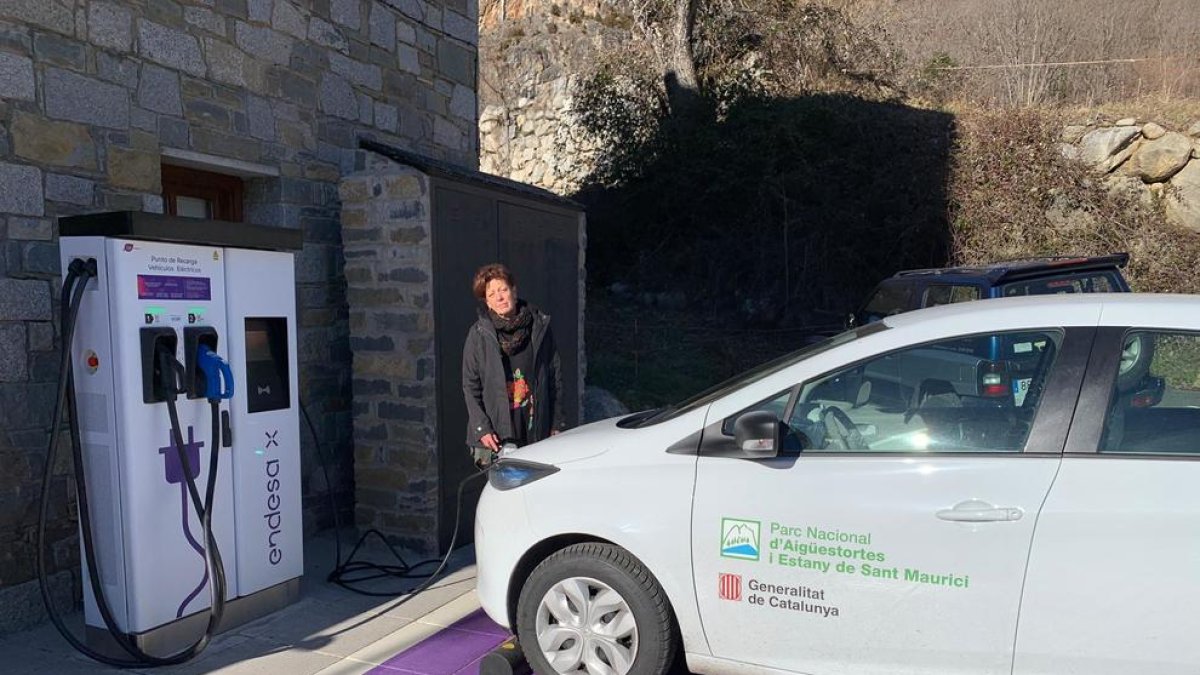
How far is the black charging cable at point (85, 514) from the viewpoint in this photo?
3.49 metres

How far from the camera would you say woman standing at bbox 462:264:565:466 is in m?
4.48

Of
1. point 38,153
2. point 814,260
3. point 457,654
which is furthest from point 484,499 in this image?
point 814,260

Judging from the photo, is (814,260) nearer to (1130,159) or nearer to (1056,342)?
(1130,159)

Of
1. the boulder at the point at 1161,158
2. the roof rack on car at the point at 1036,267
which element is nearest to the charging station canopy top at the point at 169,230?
the roof rack on car at the point at 1036,267

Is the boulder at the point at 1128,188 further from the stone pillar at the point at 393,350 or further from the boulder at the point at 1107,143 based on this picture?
the stone pillar at the point at 393,350

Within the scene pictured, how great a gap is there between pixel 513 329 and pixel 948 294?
13.9 feet

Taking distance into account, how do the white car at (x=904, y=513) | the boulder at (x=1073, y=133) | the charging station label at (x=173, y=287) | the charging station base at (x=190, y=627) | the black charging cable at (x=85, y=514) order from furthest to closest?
1. the boulder at (x=1073, y=133)
2. the charging station base at (x=190, y=627)
3. the charging station label at (x=173, y=287)
4. the black charging cable at (x=85, y=514)
5. the white car at (x=904, y=513)

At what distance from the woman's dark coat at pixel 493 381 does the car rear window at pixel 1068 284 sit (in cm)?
398

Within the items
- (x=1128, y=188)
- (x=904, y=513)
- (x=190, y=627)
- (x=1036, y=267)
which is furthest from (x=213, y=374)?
(x=1128, y=188)

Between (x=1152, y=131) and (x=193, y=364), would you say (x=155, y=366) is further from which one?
(x=1152, y=131)

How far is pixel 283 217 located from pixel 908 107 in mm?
11758

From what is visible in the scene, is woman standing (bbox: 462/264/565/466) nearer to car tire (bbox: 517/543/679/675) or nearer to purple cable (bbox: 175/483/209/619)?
car tire (bbox: 517/543/679/675)

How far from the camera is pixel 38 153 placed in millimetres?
4059

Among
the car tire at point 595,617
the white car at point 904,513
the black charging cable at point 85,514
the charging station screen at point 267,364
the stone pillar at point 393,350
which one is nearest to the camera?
the white car at point 904,513
